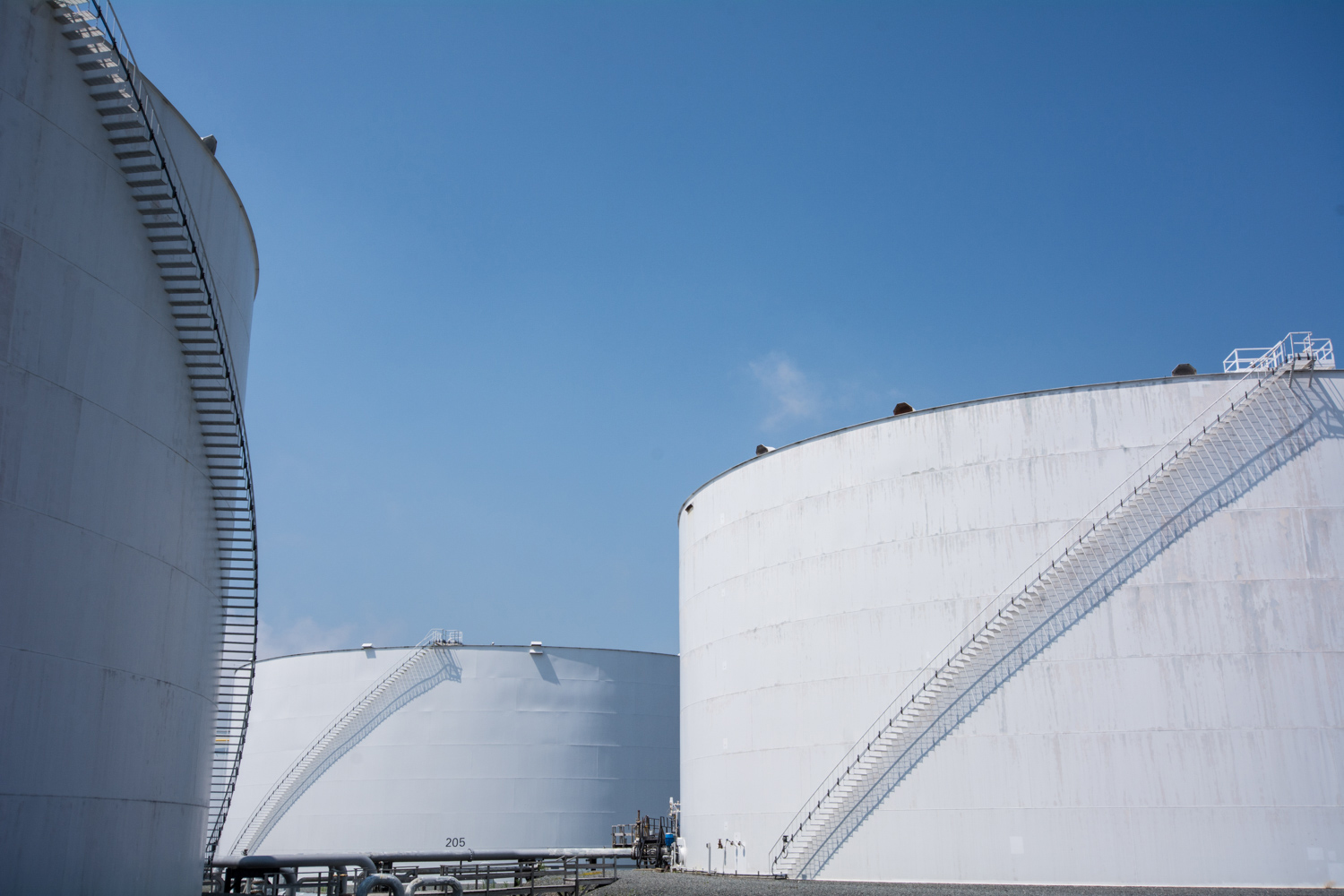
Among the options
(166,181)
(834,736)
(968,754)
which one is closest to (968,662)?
(968,754)

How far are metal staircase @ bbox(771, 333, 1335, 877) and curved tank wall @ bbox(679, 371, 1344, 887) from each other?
0.92 ft

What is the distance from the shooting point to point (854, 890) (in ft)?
73.7

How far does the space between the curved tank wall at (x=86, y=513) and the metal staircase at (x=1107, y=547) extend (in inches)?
607

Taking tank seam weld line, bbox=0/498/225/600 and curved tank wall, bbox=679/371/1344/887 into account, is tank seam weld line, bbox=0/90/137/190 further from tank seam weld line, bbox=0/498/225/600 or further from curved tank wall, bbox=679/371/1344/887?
curved tank wall, bbox=679/371/1344/887

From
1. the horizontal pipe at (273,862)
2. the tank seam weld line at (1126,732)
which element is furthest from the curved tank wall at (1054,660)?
the horizontal pipe at (273,862)

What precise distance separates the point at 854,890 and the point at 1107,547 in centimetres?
926

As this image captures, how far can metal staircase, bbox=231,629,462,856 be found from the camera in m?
40.6

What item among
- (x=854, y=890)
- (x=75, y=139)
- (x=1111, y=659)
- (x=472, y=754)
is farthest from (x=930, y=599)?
(x=472, y=754)

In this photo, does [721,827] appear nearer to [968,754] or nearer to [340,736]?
[968,754]

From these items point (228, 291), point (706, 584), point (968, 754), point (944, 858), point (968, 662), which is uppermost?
point (228, 291)

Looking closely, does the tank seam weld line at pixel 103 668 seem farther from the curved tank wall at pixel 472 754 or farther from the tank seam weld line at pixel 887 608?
the curved tank wall at pixel 472 754

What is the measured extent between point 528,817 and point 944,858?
66.5ft

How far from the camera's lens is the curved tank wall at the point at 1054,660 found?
859 inches

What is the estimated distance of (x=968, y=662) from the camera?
24484 mm
